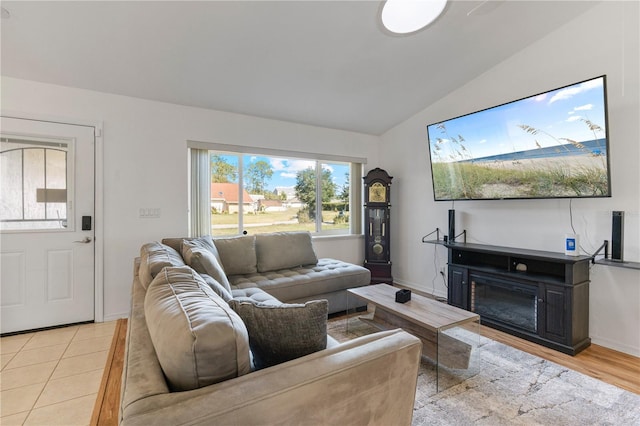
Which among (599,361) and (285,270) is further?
(285,270)

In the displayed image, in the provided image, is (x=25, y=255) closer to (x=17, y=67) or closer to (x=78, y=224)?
(x=78, y=224)

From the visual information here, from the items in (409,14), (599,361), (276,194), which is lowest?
(599,361)

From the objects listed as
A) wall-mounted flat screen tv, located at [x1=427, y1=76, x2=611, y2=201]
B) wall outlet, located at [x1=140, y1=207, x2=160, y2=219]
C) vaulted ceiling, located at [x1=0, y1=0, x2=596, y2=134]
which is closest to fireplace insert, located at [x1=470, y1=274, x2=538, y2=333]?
wall-mounted flat screen tv, located at [x1=427, y1=76, x2=611, y2=201]

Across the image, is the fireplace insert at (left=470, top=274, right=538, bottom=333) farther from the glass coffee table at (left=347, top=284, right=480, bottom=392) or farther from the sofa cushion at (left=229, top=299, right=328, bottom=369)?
the sofa cushion at (left=229, top=299, right=328, bottom=369)

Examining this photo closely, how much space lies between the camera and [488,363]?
2.23 meters

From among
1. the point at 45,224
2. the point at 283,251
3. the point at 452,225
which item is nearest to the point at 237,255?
the point at 283,251

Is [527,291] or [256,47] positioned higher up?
[256,47]

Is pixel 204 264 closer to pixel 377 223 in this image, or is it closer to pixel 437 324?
pixel 437 324

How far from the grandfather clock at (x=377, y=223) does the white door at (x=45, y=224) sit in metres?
3.31

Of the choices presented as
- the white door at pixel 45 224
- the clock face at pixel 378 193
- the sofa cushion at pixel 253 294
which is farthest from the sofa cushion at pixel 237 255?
the clock face at pixel 378 193

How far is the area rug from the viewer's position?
1.66 meters

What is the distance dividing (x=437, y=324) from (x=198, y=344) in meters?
1.65

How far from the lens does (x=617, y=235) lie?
240 cm

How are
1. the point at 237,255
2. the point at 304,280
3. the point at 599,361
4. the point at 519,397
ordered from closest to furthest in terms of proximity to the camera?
the point at 519,397 < the point at 599,361 < the point at 304,280 < the point at 237,255
